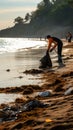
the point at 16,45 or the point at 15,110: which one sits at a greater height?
the point at 15,110

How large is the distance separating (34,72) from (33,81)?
3.03 metres

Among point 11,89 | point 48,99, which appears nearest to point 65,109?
point 48,99

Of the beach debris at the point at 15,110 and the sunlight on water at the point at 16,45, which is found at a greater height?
the beach debris at the point at 15,110

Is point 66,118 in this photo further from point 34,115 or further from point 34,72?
point 34,72

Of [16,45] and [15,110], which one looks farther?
[16,45]

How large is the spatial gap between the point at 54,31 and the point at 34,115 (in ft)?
530

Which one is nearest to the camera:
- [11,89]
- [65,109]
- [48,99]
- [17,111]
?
[65,109]

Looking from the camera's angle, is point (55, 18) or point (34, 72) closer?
point (34, 72)

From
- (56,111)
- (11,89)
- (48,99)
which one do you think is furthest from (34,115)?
(11,89)

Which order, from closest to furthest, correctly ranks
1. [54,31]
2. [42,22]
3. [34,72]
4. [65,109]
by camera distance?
[65,109] < [34,72] < [54,31] < [42,22]

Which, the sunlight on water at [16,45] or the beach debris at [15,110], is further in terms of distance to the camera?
the sunlight on water at [16,45]

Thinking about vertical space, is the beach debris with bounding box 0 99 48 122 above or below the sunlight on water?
above

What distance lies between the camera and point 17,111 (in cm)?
876

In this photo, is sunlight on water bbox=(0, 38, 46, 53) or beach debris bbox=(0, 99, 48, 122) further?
sunlight on water bbox=(0, 38, 46, 53)
